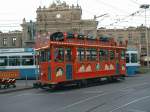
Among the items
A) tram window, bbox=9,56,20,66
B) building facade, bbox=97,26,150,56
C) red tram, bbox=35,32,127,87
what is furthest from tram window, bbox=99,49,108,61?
building facade, bbox=97,26,150,56

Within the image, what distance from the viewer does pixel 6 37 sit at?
107 m

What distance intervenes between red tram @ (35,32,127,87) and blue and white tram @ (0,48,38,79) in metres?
9.32

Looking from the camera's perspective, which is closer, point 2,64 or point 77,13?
point 2,64

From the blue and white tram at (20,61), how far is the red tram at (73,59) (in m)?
9.32

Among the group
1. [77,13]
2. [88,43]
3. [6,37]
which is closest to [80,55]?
[88,43]

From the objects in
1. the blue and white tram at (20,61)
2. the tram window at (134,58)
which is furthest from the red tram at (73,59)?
the tram window at (134,58)

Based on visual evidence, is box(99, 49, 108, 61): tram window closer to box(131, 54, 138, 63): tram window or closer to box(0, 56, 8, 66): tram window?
box(131, 54, 138, 63): tram window

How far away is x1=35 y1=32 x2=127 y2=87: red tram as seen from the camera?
79.8 feet

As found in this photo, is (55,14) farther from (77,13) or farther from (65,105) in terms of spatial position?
(65,105)

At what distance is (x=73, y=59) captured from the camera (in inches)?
1008

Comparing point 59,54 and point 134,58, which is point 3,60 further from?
point 59,54

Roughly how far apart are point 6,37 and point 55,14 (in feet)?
50.8

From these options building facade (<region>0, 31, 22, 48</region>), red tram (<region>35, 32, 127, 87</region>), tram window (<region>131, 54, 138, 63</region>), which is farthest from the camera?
building facade (<region>0, 31, 22, 48</region>)

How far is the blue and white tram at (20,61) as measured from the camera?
36.4 meters
